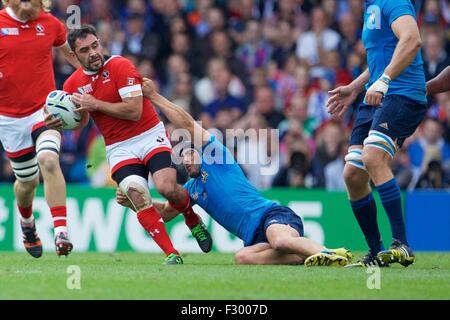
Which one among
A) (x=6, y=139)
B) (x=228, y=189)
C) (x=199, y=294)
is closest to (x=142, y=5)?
(x=6, y=139)

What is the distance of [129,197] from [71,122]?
1028 millimetres

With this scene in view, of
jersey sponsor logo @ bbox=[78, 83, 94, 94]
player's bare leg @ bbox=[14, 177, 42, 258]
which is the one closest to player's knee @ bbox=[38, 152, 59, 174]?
jersey sponsor logo @ bbox=[78, 83, 94, 94]

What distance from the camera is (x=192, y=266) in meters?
9.95

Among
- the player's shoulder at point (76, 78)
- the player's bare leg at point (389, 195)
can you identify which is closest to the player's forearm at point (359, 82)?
the player's bare leg at point (389, 195)

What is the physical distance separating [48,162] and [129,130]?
87 centimetres

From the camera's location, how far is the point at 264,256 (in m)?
10.1

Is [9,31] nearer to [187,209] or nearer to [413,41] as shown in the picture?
[187,209]

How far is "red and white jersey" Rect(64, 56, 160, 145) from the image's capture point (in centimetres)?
1027

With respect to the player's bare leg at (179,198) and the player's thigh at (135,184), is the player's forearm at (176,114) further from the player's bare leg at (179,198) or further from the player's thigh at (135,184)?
the player's thigh at (135,184)

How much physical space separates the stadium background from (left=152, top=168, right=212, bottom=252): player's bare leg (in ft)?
15.1

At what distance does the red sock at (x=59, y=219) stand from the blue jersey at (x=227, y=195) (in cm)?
129

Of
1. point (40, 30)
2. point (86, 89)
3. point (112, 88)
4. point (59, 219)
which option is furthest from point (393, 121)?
point (40, 30)

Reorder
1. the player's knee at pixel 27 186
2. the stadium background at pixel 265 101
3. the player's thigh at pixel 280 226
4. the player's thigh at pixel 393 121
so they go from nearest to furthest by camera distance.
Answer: the player's thigh at pixel 393 121 < the player's thigh at pixel 280 226 < the player's knee at pixel 27 186 < the stadium background at pixel 265 101

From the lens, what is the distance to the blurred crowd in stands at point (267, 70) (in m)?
16.1
